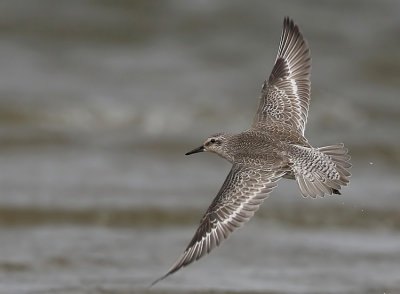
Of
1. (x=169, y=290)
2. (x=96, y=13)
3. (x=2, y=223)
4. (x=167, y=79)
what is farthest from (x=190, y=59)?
(x=169, y=290)

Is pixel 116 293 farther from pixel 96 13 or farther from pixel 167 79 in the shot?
pixel 96 13

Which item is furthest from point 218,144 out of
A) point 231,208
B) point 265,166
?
point 231,208

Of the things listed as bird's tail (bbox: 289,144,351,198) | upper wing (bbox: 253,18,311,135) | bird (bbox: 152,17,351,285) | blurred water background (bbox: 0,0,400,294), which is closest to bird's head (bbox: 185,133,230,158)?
bird (bbox: 152,17,351,285)

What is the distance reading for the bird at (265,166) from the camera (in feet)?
16.3

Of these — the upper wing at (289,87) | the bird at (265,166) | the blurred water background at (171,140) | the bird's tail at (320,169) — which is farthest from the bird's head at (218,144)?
the blurred water background at (171,140)

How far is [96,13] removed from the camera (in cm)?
1359

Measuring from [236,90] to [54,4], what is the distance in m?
3.45

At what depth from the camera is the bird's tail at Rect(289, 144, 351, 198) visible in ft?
16.5

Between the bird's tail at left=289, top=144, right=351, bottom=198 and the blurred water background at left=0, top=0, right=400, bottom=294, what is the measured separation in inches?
53.5

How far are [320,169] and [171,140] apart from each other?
5569 mm

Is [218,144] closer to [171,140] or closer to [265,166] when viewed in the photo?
[265,166]

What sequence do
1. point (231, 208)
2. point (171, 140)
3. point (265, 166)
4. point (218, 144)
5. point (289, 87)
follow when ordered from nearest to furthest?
point (231, 208) < point (265, 166) < point (218, 144) < point (289, 87) < point (171, 140)

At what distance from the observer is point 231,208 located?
505cm

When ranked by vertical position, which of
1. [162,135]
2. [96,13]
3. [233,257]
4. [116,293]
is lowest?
[116,293]
